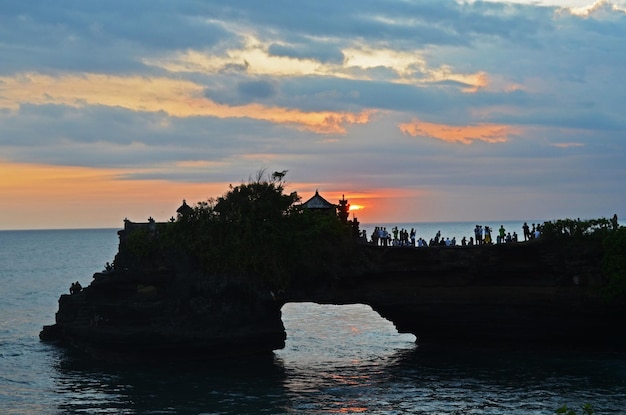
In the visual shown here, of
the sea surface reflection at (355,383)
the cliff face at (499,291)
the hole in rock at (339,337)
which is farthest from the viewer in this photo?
the hole in rock at (339,337)

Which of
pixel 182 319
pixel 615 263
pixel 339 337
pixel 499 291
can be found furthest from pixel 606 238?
pixel 182 319

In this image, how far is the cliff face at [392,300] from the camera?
40.7 m

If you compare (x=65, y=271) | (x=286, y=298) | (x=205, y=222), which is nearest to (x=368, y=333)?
(x=286, y=298)

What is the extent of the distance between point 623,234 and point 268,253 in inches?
738

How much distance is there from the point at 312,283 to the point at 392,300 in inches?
182

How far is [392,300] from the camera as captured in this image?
4275 cm

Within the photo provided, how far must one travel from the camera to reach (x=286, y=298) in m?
41.9

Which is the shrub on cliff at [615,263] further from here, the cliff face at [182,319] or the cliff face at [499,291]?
the cliff face at [182,319]

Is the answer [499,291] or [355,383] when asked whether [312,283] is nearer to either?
[355,383]

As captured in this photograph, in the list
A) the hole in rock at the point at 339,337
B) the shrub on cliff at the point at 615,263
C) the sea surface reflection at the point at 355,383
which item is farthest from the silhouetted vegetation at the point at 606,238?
the hole in rock at the point at 339,337

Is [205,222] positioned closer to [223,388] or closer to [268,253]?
[268,253]

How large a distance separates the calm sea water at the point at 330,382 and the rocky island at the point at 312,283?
1.58 meters

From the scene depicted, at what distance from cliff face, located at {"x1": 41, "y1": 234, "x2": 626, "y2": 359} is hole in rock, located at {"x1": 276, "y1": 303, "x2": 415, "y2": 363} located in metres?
2.56

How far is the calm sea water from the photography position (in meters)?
31.4
